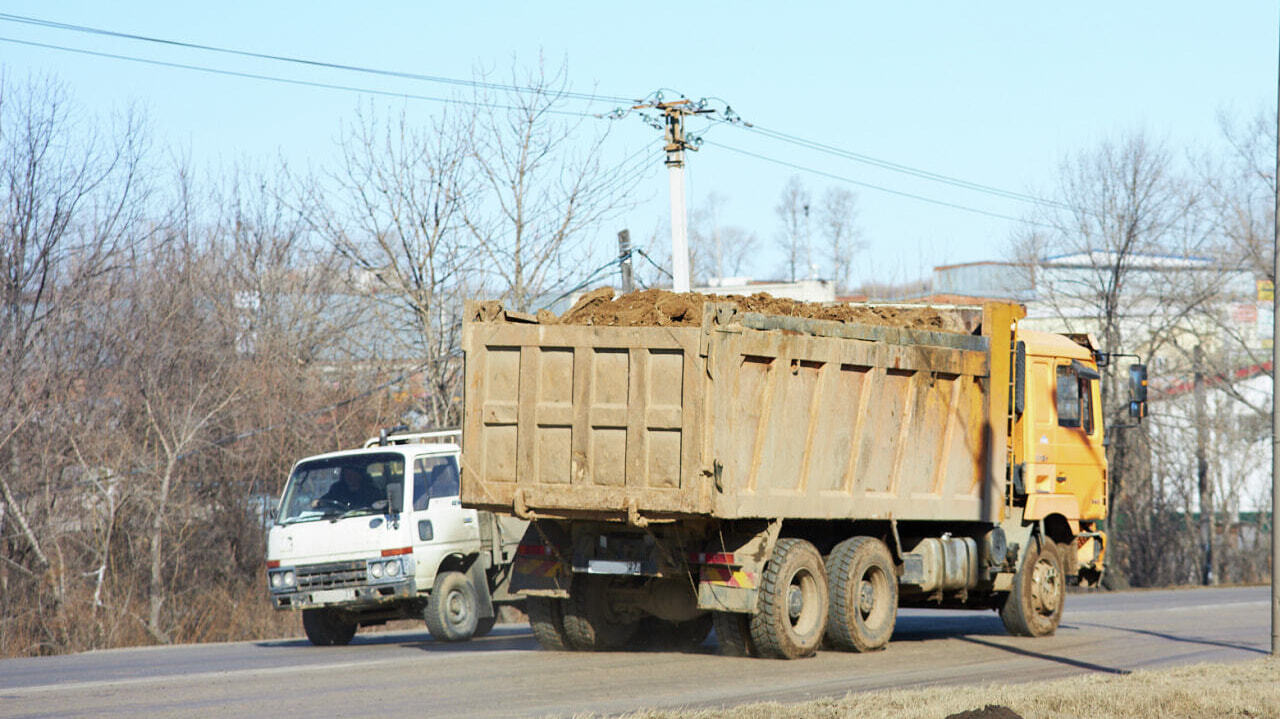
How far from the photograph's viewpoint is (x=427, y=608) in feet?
45.8

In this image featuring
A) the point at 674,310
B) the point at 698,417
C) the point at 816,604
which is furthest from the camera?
the point at 816,604

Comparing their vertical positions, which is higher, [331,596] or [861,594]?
[861,594]

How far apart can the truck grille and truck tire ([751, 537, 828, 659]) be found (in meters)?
4.20

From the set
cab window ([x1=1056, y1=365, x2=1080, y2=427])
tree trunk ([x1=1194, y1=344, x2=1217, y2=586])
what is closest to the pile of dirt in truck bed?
cab window ([x1=1056, y1=365, x2=1080, y2=427])

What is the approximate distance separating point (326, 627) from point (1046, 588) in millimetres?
7637

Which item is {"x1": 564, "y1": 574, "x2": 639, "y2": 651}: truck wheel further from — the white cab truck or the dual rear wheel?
the white cab truck

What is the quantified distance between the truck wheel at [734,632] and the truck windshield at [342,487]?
3.82m

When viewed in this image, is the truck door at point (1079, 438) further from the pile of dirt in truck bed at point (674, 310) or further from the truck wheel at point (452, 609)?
the truck wheel at point (452, 609)

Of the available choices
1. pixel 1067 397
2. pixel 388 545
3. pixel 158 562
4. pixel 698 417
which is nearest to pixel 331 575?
pixel 388 545

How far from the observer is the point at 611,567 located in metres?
11.7

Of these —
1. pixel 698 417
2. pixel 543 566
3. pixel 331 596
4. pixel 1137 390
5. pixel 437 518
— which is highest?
pixel 1137 390

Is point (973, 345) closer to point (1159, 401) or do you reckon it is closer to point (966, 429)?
point (966, 429)

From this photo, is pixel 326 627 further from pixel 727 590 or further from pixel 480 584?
pixel 727 590

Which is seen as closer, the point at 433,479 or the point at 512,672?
the point at 512,672
